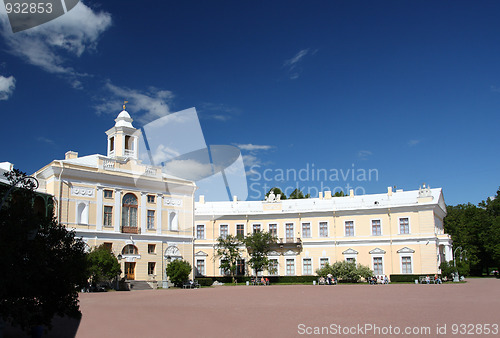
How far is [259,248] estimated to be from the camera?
4228 centimetres

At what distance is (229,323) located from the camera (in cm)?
1216

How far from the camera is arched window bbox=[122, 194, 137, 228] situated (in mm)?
36219

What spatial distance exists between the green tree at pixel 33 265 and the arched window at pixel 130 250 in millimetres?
24979

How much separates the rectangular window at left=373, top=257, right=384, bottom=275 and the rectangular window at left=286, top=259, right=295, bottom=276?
7.78m

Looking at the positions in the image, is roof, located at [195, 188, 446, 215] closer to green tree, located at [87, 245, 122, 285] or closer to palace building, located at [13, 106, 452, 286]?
palace building, located at [13, 106, 452, 286]

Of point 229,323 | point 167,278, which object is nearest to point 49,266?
point 229,323

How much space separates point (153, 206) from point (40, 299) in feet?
91.5

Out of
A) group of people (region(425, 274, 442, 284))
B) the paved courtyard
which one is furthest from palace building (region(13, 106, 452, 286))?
the paved courtyard

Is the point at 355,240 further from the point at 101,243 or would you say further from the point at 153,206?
the point at 101,243

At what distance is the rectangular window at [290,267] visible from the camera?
1756 inches

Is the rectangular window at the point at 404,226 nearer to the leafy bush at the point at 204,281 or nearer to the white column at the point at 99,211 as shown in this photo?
the leafy bush at the point at 204,281

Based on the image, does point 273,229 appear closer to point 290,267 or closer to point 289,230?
point 289,230

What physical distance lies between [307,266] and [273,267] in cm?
336

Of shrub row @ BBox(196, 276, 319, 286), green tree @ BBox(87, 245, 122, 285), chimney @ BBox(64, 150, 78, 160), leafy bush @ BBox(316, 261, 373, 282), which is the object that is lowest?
shrub row @ BBox(196, 276, 319, 286)
